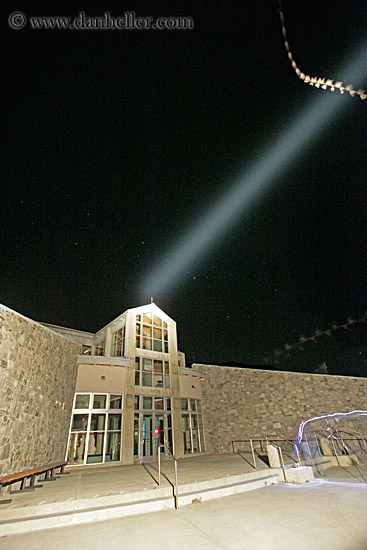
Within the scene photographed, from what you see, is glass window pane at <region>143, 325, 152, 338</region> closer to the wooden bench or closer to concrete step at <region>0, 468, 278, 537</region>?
the wooden bench

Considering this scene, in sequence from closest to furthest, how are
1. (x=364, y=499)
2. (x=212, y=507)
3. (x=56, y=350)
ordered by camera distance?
(x=212, y=507) → (x=364, y=499) → (x=56, y=350)

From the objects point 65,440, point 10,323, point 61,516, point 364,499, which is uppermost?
point 10,323

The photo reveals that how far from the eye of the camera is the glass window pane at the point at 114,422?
1188 cm

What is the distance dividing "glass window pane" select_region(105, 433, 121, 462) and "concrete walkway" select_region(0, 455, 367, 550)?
5529 millimetres

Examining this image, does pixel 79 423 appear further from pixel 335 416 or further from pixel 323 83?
pixel 335 416

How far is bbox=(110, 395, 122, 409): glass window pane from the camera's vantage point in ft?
40.5

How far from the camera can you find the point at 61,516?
16.3ft

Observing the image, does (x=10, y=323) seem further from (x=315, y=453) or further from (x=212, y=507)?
(x=315, y=453)

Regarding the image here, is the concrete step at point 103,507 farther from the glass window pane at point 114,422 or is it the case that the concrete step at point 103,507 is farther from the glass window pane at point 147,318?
the glass window pane at point 147,318

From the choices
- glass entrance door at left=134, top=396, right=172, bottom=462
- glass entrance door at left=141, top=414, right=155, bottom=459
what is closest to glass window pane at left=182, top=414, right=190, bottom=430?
glass entrance door at left=134, top=396, right=172, bottom=462

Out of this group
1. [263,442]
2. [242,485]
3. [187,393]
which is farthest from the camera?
[263,442]

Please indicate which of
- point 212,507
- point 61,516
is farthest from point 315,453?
point 61,516

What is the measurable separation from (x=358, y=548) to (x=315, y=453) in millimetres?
10626

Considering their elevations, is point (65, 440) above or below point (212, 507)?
above
